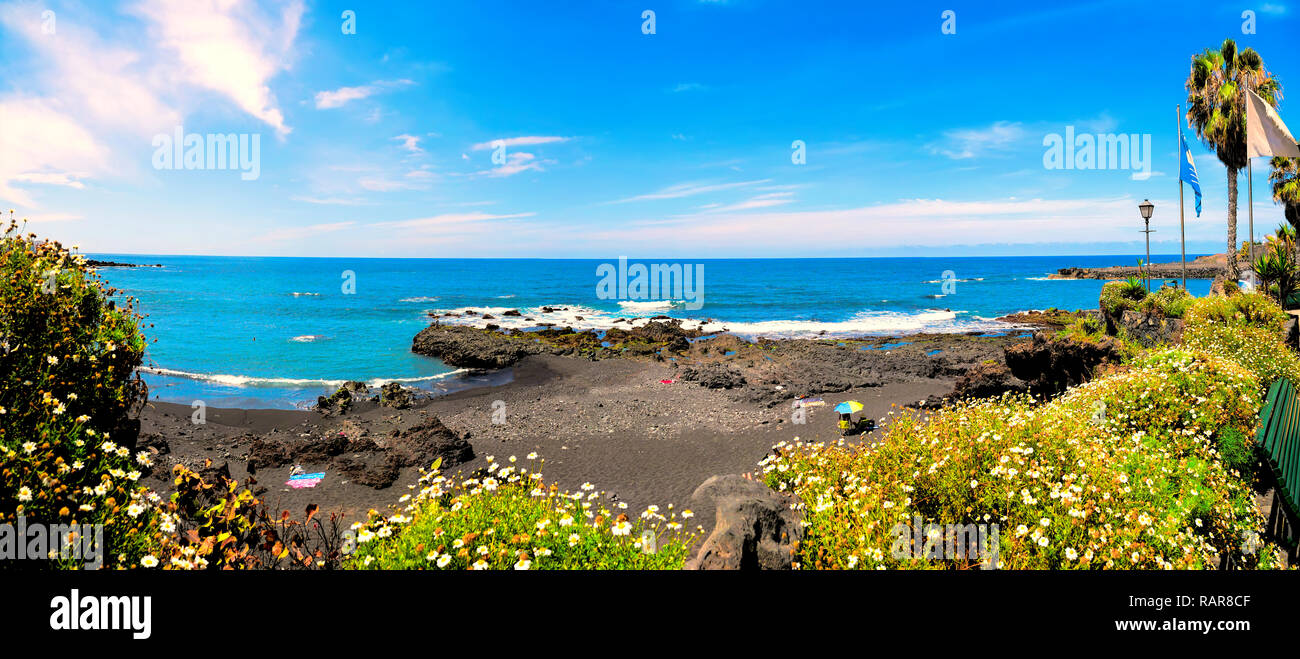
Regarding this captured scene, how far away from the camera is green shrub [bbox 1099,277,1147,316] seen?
21312mm

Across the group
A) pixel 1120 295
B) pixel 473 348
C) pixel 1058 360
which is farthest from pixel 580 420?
pixel 1120 295

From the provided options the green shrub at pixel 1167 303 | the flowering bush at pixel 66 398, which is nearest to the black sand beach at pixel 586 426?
the flowering bush at pixel 66 398

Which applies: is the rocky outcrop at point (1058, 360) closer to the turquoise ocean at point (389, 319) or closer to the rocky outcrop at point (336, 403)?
the turquoise ocean at point (389, 319)

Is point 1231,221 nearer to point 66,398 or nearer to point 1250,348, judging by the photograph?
point 1250,348

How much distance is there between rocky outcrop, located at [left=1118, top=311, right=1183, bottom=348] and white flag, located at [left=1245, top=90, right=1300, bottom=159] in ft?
17.0

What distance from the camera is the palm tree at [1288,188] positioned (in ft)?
120

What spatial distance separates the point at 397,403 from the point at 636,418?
926cm

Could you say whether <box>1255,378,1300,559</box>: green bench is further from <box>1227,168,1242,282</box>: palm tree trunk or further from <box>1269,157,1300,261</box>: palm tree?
<box>1269,157,1300,261</box>: palm tree

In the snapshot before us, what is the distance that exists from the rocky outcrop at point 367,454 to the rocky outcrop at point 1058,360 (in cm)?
1612

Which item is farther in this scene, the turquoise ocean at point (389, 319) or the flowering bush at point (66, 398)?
the turquoise ocean at point (389, 319)

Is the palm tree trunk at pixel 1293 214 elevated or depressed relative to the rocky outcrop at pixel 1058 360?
elevated

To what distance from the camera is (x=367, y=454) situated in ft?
50.0
